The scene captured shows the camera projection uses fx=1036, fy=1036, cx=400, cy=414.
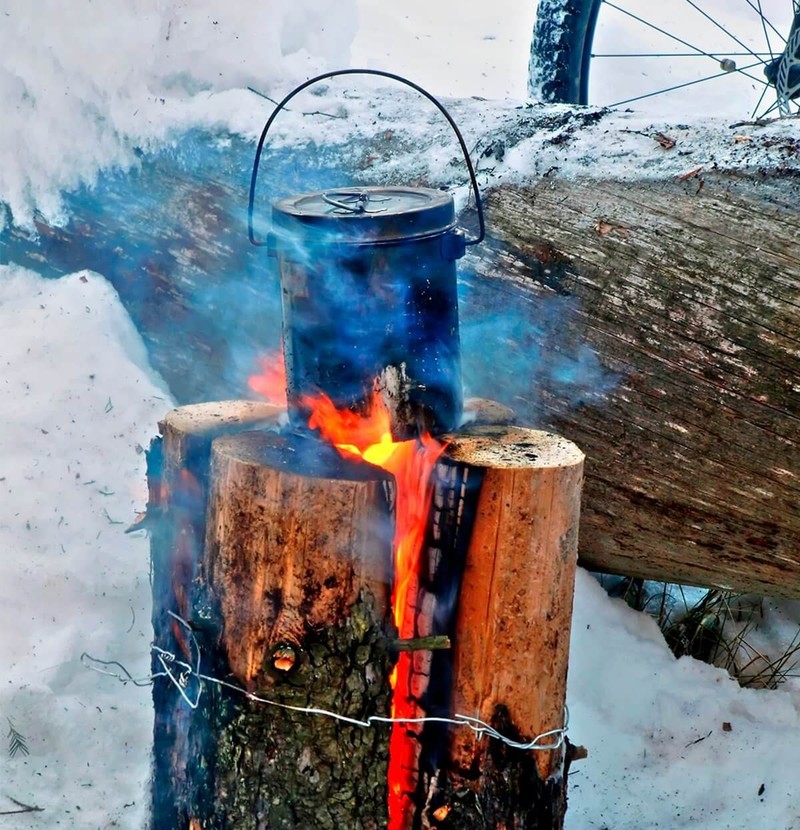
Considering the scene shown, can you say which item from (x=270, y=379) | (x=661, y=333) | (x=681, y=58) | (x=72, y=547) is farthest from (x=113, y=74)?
(x=681, y=58)

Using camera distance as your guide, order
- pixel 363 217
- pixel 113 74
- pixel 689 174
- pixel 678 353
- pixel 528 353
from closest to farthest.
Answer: pixel 363 217 → pixel 678 353 → pixel 689 174 → pixel 528 353 → pixel 113 74

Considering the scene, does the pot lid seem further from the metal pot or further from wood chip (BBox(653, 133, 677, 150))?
wood chip (BBox(653, 133, 677, 150))

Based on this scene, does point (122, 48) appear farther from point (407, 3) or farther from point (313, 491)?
point (407, 3)

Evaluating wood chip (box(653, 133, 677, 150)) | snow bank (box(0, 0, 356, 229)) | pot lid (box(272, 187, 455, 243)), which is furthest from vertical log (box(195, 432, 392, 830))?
snow bank (box(0, 0, 356, 229))

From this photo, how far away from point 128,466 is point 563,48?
2.89 meters

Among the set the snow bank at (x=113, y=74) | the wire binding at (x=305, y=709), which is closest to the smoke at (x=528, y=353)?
the wire binding at (x=305, y=709)

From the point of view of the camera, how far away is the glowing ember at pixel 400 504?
231cm

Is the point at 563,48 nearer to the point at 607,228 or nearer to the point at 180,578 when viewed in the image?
the point at 607,228

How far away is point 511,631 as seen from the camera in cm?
228

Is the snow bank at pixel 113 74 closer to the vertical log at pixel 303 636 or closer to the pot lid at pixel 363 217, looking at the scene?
the pot lid at pixel 363 217

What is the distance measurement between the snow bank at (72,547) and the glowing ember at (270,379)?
42 cm

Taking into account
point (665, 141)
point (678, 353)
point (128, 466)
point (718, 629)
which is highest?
point (665, 141)

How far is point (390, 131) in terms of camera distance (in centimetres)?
369

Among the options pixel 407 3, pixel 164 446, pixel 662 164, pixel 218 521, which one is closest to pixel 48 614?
pixel 164 446
